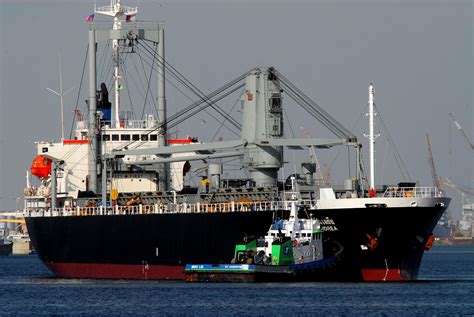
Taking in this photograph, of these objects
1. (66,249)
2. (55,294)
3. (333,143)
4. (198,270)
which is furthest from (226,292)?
(66,249)

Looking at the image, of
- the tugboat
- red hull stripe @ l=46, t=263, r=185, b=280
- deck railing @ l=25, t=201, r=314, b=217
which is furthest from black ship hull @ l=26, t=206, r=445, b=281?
the tugboat

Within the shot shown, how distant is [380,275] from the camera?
220ft

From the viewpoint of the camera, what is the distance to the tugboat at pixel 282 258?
212ft

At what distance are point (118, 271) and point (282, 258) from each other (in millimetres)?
14188

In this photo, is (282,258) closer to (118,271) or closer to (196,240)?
(196,240)

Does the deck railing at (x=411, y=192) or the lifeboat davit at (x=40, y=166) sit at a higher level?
the lifeboat davit at (x=40, y=166)

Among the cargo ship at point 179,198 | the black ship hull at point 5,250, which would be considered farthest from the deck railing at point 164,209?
the black ship hull at point 5,250

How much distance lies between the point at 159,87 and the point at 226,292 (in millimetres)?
25035

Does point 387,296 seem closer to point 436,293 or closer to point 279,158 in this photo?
point 436,293

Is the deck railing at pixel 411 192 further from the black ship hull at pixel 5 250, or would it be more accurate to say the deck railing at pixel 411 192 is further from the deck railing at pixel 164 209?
the black ship hull at pixel 5 250

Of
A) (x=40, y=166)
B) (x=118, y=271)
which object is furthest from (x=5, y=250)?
(x=118, y=271)

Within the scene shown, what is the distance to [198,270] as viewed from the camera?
2611 inches

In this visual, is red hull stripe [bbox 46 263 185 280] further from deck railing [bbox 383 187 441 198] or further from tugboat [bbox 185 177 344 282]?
deck railing [bbox 383 187 441 198]

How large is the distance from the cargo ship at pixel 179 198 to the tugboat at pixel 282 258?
0.91 m
